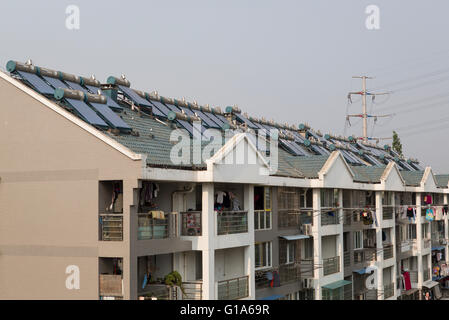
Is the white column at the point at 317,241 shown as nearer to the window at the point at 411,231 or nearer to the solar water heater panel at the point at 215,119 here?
the solar water heater panel at the point at 215,119

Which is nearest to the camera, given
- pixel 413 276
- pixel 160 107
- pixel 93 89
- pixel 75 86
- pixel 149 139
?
pixel 149 139

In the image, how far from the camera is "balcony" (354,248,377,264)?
36.0 metres

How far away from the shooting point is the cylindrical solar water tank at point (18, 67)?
22125mm

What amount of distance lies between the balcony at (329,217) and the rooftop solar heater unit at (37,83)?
49.8ft

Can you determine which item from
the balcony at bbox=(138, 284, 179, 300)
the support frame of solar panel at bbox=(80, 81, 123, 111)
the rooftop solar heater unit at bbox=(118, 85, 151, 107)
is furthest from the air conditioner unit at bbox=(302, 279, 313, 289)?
the support frame of solar panel at bbox=(80, 81, 123, 111)

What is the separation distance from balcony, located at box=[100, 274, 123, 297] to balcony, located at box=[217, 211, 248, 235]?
193 inches

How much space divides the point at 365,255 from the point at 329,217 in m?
5.74

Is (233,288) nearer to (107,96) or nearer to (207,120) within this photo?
(107,96)

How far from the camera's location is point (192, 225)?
2209 centimetres

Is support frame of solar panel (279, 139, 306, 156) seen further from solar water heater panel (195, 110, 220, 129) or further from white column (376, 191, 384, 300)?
white column (376, 191, 384, 300)

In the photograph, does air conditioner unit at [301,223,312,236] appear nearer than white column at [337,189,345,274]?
Yes

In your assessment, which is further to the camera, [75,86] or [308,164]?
[308,164]

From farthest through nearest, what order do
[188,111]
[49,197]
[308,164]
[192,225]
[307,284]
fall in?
[308,164], [188,111], [307,284], [192,225], [49,197]

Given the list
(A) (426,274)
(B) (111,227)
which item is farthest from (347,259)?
(B) (111,227)
